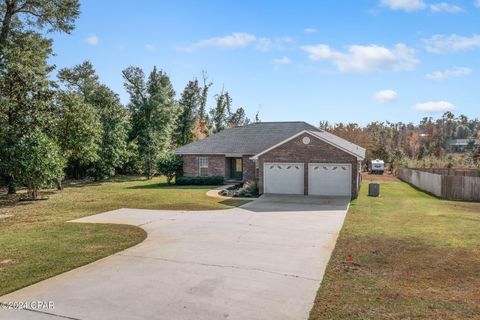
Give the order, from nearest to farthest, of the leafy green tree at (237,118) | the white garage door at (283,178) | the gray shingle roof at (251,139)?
1. the white garage door at (283,178)
2. the gray shingle roof at (251,139)
3. the leafy green tree at (237,118)

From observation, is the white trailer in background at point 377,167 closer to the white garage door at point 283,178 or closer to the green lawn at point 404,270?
the white garage door at point 283,178

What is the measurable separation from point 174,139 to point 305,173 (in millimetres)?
31755

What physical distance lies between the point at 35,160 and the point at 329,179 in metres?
16.4

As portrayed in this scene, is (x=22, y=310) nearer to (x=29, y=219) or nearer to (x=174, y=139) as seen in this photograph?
(x=29, y=219)

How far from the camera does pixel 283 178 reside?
22656 mm

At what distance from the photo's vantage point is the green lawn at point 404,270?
627cm

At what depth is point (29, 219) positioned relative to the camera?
15.2m

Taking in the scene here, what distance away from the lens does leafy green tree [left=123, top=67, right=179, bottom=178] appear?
125 ft

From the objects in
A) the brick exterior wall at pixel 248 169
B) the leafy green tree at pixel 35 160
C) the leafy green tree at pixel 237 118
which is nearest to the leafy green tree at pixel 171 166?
the brick exterior wall at pixel 248 169

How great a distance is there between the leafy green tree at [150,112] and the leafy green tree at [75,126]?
11112 mm

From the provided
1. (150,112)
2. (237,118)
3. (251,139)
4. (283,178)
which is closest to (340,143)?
(283,178)

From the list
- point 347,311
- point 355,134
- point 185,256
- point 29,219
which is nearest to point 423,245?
point 347,311

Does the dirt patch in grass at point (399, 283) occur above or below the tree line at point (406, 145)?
below

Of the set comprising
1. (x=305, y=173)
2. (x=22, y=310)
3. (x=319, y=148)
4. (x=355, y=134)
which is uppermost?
(x=355, y=134)
